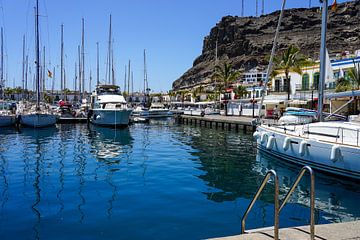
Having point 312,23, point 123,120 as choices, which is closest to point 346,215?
point 123,120

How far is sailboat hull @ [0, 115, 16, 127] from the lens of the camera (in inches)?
1831

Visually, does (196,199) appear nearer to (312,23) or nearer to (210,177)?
(210,177)

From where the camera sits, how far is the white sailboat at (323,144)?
1584cm

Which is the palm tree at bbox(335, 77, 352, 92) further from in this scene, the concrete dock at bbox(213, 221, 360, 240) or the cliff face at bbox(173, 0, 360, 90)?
the cliff face at bbox(173, 0, 360, 90)

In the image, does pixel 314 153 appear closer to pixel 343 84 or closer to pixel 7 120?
pixel 343 84

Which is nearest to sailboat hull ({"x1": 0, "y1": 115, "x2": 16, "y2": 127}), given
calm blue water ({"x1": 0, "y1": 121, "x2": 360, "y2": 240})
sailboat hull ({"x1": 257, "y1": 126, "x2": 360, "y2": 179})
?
calm blue water ({"x1": 0, "y1": 121, "x2": 360, "y2": 240})

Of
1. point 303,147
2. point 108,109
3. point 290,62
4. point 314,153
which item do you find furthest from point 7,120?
point 314,153

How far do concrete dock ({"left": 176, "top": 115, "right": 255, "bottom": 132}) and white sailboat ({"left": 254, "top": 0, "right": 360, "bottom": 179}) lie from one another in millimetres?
19608

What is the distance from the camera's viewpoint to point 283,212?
11.7 metres

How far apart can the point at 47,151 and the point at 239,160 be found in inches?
578

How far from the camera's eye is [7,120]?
4709cm

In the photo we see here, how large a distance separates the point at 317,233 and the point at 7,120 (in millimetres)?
48607

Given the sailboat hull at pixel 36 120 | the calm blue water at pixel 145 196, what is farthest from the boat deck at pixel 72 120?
the calm blue water at pixel 145 196

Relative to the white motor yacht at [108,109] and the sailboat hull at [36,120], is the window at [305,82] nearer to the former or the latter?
the white motor yacht at [108,109]
